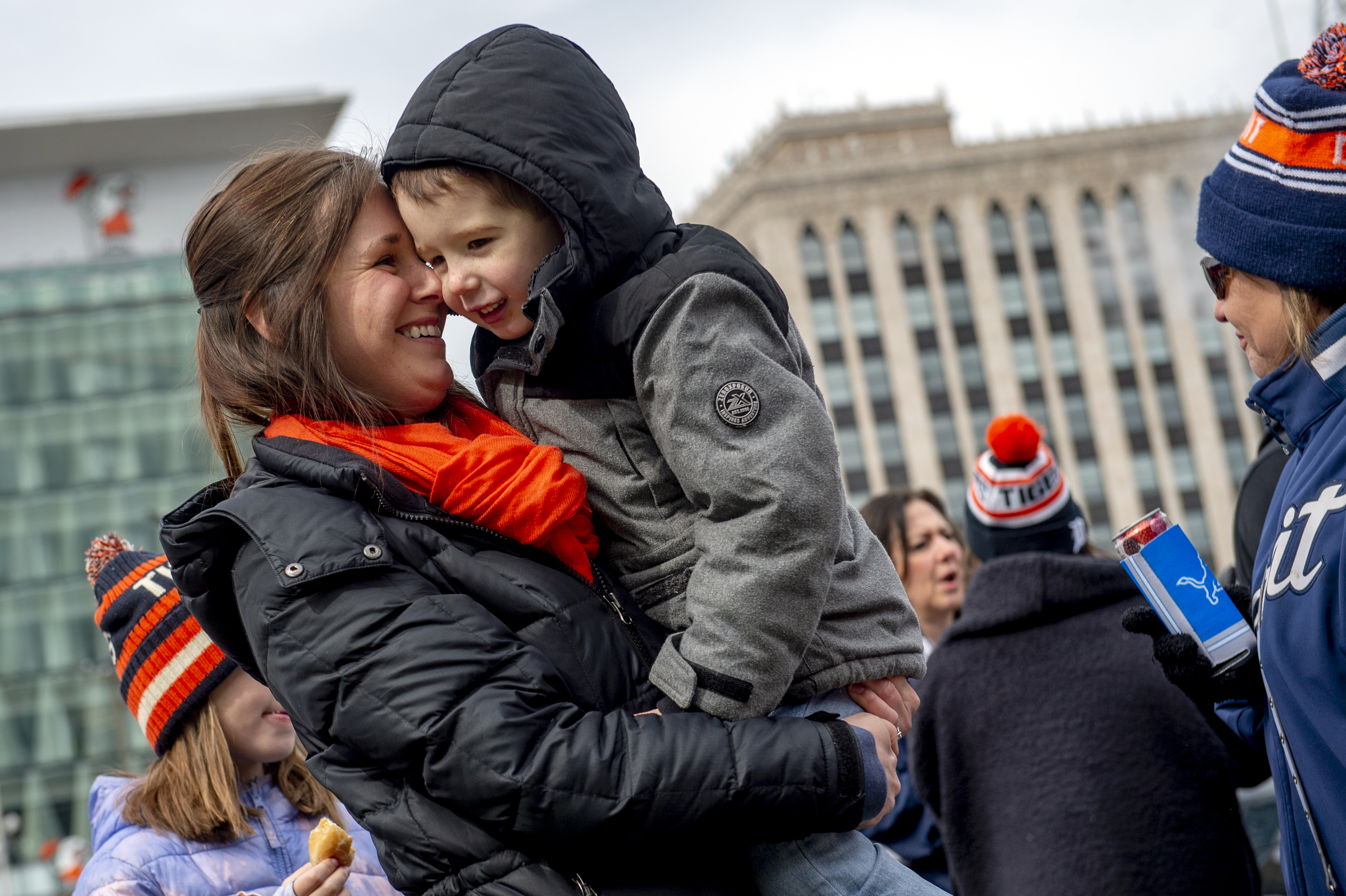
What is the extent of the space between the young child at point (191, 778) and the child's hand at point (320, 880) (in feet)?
1.47

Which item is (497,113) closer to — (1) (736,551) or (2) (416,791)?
(1) (736,551)

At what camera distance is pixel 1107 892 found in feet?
10.5

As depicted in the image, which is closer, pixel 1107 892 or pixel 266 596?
pixel 266 596

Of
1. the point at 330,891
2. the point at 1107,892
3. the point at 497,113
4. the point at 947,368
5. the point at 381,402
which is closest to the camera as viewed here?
the point at 497,113

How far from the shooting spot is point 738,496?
1.83 meters

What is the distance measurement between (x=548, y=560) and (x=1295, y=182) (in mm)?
1466

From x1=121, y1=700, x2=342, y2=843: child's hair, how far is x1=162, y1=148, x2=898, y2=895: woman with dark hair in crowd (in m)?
1.11

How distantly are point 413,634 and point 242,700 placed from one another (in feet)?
5.41

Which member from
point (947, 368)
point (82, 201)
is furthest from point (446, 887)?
point (947, 368)

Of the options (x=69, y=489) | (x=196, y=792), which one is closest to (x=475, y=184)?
(x=196, y=792)

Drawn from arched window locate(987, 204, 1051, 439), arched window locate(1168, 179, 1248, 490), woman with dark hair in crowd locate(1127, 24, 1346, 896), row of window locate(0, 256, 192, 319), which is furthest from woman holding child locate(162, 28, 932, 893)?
arched window locate(1168, 179, 1248, 490)

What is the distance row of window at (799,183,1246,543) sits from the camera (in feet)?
188

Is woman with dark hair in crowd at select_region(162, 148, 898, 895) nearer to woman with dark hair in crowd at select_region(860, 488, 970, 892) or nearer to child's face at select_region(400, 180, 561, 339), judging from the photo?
child's face at select_region(400, 180, 561, 339)

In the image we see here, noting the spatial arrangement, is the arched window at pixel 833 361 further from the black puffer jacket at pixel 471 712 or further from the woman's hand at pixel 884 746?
the black puffer jacket at pixel 471 712
